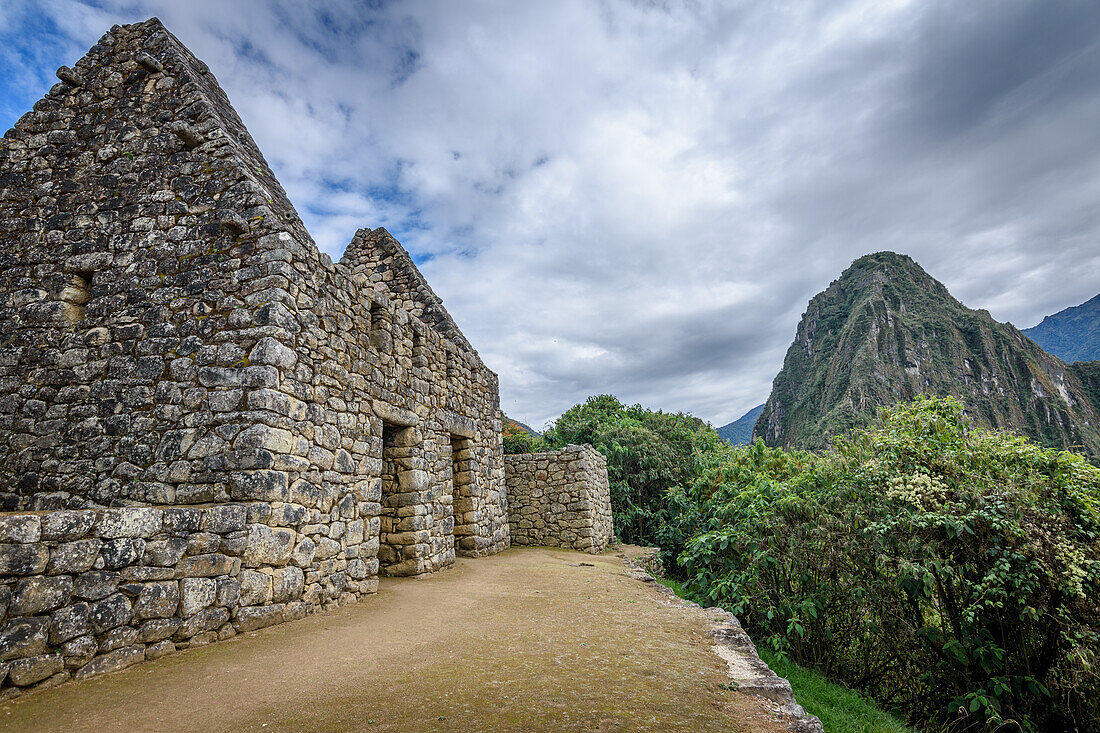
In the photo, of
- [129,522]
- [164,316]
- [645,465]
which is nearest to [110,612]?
[129,522]

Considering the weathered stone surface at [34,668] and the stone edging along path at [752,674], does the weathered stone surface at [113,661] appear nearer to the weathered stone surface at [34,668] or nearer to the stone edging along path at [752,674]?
the weathered stone surface at [34,668]

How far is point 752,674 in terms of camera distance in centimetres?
356

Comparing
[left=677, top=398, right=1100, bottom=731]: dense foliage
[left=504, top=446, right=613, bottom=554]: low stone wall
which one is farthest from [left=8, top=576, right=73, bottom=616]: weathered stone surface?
[left=504, top=446, right=613, bottom=554]: low stone wall

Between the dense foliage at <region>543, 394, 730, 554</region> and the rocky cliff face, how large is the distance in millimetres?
44795

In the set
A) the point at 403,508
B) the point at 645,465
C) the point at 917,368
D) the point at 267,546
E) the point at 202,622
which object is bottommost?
the point at 202,622

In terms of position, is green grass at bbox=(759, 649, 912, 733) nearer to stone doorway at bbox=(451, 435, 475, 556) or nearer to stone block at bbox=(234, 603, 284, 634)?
stone block at bbox=(234, 603, 284, 634)

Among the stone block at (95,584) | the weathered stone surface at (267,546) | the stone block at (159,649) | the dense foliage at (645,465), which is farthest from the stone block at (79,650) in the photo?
the dense foliage at (645,465)

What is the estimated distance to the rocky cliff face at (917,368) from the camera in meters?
67.9

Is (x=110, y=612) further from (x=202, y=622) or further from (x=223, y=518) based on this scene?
(x=223, y=518)

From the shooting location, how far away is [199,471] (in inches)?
186

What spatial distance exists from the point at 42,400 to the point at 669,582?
1065cm

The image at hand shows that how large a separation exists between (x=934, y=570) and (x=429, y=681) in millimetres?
5915

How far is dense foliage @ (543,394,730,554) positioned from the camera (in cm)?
1569

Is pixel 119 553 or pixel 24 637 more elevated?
pixel 119 553
